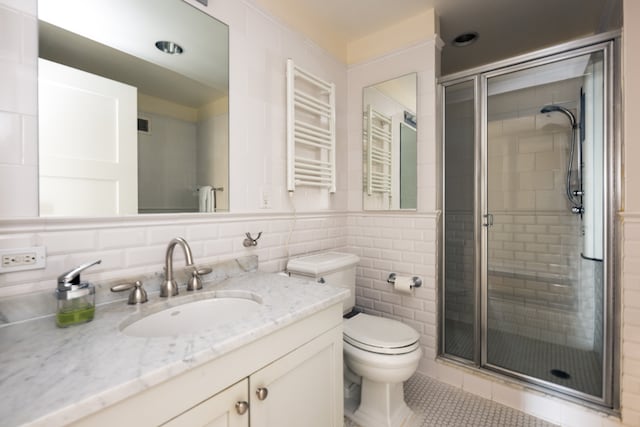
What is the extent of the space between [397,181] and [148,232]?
1.65 meters

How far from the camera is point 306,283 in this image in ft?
4.37

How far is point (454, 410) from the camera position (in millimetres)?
1709

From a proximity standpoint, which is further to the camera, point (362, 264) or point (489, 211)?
point (362, 264)

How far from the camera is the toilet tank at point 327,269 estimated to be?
1715mm

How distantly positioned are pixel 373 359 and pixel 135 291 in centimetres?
114

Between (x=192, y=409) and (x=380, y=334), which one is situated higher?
(x=192, y=409)

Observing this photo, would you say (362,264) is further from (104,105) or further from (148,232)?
(104,105)

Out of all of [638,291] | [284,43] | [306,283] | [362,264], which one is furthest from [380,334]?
[284,43]

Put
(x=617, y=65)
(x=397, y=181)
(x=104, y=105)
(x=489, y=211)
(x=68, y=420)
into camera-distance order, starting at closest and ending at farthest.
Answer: (x=68, y=420), (x=104, y=105), (x=617, y=65), (x=489, y=211), (x=397, y=181)

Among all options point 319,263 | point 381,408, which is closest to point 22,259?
point 319,263

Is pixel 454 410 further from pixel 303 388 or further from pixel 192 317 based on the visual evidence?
pixel 192 317

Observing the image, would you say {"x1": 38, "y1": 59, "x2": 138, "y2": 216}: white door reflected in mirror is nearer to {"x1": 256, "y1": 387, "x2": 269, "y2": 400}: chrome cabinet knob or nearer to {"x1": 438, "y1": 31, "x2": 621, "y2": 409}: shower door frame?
{"x1": 256, "y1": 387, "x2": 269, "y2": 400}: chrome cabinet knob

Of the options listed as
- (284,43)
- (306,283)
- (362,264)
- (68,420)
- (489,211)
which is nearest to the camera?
(68,420)

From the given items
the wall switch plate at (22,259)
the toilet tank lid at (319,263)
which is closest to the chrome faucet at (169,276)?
the wall switch plate at (22,259)
